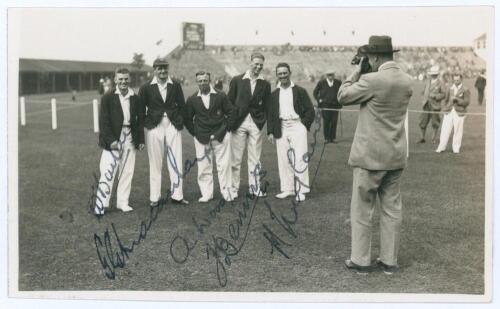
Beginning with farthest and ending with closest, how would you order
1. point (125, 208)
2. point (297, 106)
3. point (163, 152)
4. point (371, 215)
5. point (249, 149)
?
point (249, 149) < point (297, 106) < point (163, 152) < point (125, 208) < point (371, 215)

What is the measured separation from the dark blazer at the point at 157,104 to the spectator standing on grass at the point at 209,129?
0.22 m

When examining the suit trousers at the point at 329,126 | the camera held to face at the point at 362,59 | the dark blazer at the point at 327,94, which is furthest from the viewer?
the dark blazer at the point at 327,94

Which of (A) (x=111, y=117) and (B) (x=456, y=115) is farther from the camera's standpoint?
(B) (x=456, y=115)

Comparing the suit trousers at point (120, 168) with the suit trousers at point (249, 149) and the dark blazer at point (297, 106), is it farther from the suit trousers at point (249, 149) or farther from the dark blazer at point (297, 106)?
the dark blazer at point (297, 106)

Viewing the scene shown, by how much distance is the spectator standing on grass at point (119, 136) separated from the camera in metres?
6.47

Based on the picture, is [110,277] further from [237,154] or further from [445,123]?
[445,123]

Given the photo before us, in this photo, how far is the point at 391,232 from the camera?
4.78 m

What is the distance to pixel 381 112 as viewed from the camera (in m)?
4.61

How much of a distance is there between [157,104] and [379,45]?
3.17 metres

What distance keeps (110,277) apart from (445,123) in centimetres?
851

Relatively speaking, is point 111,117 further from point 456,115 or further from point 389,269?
point 456,115

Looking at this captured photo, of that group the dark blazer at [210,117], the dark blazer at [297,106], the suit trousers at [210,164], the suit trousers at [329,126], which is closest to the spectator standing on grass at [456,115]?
the suit trousers at [329,126]

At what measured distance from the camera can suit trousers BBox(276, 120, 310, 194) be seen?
721 centimetres

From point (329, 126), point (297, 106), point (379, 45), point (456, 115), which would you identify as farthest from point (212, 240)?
point (329, 126)
